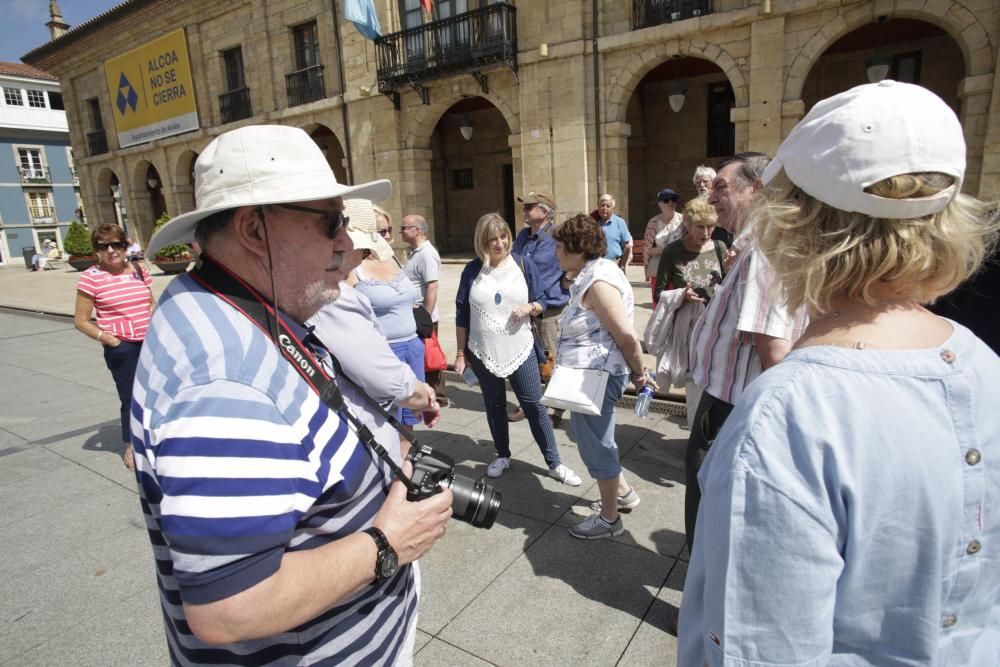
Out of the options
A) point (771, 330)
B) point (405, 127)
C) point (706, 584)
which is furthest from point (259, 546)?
point (405, 127)

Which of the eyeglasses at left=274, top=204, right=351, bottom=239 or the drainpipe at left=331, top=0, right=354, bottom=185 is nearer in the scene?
the eyeglasses at left=274, top=204, right=351, bottom=239

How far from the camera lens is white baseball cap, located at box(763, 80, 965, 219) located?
813 millimetres

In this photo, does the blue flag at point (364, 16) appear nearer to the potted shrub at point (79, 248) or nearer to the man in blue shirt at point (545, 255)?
the man in blue shirt at point (545, 255)

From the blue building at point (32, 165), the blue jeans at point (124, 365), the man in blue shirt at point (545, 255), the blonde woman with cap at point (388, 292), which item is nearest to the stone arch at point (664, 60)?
the man in blue shirt at point (545, 255)

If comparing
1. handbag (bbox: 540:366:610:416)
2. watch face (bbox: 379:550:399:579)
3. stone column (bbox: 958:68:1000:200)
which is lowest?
handbag (bbox: 540:366:610:416)

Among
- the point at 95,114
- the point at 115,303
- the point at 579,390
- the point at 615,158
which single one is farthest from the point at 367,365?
the point at 95,114

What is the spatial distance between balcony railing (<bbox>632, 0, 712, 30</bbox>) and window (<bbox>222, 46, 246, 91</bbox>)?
13.8 metres

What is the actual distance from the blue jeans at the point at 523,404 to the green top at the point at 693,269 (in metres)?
1.15

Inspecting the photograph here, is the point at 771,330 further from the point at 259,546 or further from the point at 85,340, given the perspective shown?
the point at 85,340

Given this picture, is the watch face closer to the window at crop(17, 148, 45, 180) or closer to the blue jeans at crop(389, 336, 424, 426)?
the blue jeans at crop(389, 336, 424, 426)

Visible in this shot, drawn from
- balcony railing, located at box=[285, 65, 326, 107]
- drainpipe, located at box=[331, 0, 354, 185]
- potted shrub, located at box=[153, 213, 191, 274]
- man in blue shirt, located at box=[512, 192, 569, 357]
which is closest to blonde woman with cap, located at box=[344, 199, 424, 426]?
man in blue shirt, located at box=[512, 192, 569, 357]

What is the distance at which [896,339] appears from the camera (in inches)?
34.7

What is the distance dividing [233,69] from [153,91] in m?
4.57

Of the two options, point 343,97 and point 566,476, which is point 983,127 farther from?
point 343,97
